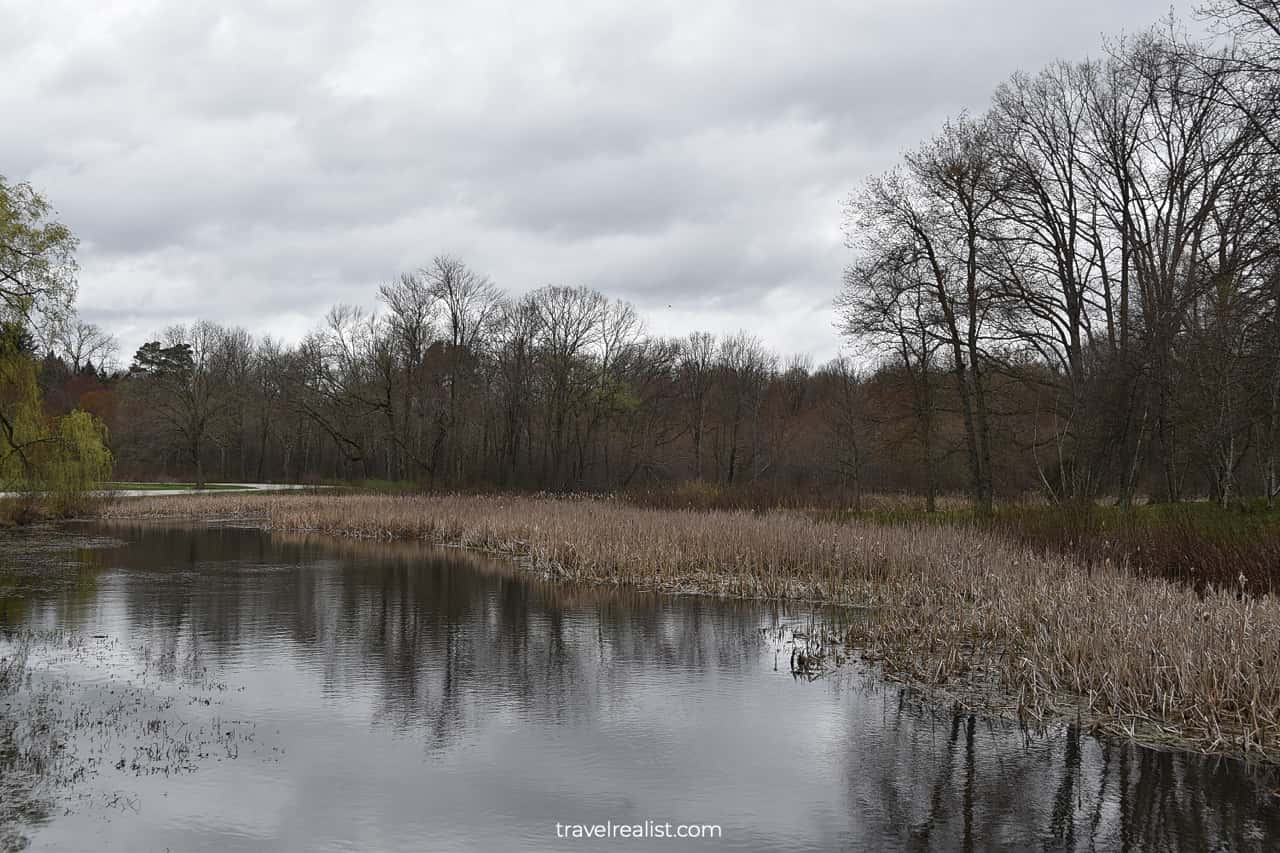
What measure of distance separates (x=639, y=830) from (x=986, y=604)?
653 centimetres

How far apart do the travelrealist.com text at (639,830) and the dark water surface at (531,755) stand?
Result: 78mm

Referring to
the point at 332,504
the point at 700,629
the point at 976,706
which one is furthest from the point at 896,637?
the point at 332,504

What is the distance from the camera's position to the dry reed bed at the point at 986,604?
24.0 feet

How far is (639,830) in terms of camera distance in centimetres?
565

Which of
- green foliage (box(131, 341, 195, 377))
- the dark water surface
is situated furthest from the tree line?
green foliage (box(131, 341, 195, 377))

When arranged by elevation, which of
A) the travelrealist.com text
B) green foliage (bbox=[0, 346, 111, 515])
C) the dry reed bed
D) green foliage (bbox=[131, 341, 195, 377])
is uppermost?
green foliage (bbox=[131, 341, 195, 377])

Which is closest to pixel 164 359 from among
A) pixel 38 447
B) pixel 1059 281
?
pixel 38 447

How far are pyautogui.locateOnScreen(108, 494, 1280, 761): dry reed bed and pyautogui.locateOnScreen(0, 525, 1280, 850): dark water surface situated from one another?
0.51 metres

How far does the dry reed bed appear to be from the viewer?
7324 millimetres

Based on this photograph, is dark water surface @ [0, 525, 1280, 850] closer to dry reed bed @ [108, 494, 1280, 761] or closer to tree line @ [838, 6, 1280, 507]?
dry reed bed @ [108, 494, 1280, 761]

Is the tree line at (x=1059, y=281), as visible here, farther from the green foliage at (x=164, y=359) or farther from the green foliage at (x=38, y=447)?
the green foliage at (x=164, y=359)

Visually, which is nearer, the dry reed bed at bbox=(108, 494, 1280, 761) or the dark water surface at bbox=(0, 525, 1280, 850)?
the dark water surface at bbox=(0, 525, 1280, 850)

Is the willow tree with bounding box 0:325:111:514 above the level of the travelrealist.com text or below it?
above

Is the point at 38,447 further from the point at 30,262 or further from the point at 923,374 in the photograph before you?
the point at 923,374
